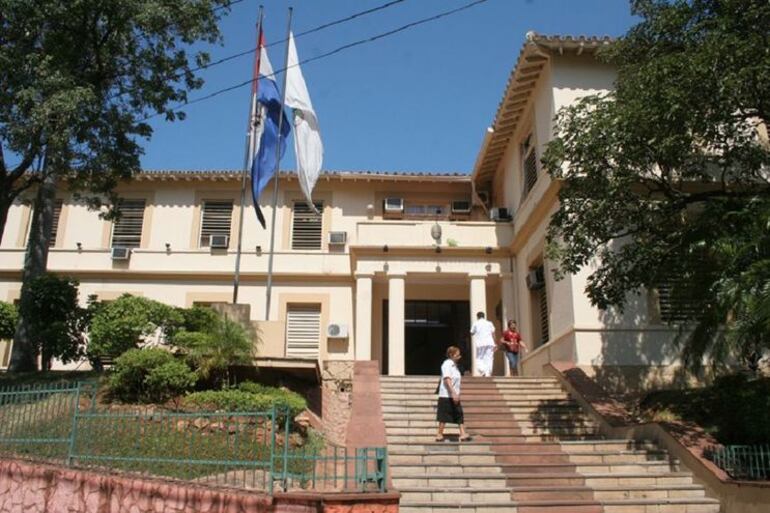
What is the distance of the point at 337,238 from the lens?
760 inches

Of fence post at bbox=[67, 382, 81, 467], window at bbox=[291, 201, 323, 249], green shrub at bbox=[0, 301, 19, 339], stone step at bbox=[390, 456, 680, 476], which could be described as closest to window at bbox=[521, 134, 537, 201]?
window at bbox=[291, 201, 323, 249]

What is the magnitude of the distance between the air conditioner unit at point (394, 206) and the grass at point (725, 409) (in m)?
10.1

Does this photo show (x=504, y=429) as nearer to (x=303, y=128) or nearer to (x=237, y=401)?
(x=237, y=401)

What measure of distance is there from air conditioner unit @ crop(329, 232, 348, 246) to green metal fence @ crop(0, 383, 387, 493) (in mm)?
10467

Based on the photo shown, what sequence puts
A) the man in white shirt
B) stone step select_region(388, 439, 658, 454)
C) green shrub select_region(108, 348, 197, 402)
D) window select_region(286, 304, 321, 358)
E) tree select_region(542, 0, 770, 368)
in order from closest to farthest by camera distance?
tree select_region(542, 0, 770, 368) < stone step select_region(388, 439, 658, 454) < green shrub select_region(108, 348, 197, 402) < the man in white shirt < window select_region(286, 304, 321, 358)

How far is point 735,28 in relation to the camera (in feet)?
30.6

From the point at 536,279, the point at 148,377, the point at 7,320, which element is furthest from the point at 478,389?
the point at 7,320

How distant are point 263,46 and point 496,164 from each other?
297 inches

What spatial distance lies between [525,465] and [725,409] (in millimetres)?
3105

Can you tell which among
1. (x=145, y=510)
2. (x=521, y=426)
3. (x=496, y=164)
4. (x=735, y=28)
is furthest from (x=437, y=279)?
(x=145, y=510)

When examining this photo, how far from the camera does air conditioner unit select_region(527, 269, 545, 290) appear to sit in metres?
15.9

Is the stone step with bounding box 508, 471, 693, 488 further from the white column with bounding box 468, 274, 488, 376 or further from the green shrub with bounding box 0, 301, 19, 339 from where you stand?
the green shrub with bounding box 0, 301, 19, 339

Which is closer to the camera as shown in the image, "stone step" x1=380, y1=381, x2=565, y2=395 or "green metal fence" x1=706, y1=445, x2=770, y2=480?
"green metal fence" x1=706, y1=445, x2=770, y2=480

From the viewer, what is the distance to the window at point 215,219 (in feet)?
65.2
